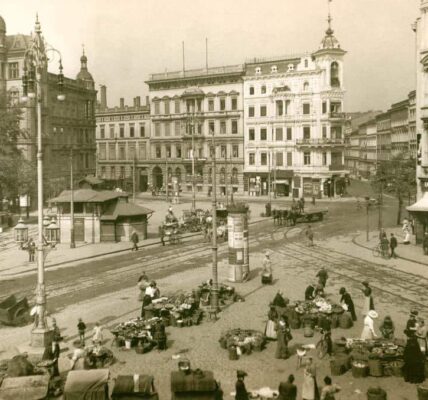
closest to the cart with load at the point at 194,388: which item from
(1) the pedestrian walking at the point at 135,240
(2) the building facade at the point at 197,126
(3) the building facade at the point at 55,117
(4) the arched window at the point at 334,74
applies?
(1) the pedestrian walking at the point at 135,240

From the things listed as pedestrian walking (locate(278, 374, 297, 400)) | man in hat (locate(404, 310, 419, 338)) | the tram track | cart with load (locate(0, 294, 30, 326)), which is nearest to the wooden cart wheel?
cart with load (locate(0, 294, 30, 326))

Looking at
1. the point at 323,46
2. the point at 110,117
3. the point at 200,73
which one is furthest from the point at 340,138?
the point at 110,117

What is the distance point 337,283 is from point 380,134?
325ft

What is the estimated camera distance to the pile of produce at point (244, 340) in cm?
1844

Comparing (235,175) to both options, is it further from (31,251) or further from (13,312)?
(13,312)

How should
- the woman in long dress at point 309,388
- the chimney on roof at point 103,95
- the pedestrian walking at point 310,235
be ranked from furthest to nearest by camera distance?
the chimney on roof at point 103,95 → the pedestrian walking at point 310,235 → the woman in long dress at point 309,388

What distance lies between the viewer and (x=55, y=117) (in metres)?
76.5

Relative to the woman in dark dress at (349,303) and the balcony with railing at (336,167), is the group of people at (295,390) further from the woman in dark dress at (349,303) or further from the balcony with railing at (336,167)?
the balcony with railing at (336,167)

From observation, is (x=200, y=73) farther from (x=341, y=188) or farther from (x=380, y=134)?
(x=380, y=134)

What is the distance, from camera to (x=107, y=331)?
69.2ft

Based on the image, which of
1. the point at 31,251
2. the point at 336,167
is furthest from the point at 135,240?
the point at 336,167

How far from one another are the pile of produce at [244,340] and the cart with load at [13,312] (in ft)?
26.7

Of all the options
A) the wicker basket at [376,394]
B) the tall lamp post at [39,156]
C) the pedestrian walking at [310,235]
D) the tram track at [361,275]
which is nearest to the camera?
the wicker basket at [376,394]

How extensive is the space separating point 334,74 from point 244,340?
61.9 m
